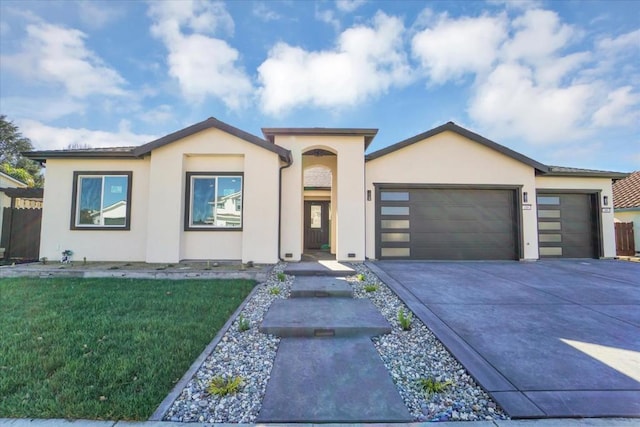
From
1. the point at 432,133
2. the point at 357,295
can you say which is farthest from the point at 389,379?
the point at 432,133

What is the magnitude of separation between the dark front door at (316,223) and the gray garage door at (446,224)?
5289 millimetres

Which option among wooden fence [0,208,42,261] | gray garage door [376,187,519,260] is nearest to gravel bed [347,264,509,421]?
gray garage door [376,187,519,260]

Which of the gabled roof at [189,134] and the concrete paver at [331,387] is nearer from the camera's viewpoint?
the concrete paver at [331,387]

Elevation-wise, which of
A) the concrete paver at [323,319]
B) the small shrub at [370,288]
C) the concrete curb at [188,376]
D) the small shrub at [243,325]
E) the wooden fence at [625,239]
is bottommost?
the concrete curb at [188,376]

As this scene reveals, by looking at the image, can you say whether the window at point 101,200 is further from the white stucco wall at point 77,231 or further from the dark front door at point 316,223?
the dark front door at point 316,223

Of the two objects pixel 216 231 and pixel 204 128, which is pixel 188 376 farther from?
pixel 204 128

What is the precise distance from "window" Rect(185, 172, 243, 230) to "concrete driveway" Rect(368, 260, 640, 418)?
4564 mm

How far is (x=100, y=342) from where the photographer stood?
3.34 m

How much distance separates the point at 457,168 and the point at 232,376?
9.60 metres

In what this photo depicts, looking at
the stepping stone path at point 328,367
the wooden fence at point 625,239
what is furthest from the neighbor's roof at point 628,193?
the stepping stone path at point 328,367

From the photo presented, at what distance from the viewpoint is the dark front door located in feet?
47.3

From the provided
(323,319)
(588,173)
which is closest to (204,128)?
(323,319)

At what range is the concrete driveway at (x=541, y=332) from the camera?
7.73ft

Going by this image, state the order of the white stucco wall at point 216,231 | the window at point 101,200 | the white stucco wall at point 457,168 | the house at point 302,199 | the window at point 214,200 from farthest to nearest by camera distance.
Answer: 1. the white stucco wall at point 457,168
2. the window at point 101,200
3. the window at point 214,200
4. the house at point 302,199
5. the white stucco wall at point 216,231
